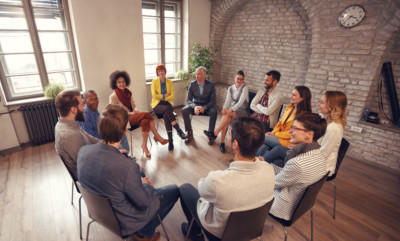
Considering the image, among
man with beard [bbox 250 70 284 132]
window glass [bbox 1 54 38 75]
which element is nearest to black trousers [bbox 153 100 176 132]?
Result: man with beard [bbox 250 70 284 132]

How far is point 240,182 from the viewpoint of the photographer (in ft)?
3.92

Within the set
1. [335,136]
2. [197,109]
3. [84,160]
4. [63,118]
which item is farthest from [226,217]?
Answer: [197,109]

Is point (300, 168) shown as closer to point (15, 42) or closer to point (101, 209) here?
point (101, 209)

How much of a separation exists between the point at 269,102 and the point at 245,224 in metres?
2.28

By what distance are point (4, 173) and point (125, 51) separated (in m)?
2.81

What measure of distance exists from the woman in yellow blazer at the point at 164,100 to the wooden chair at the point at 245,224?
234 cm

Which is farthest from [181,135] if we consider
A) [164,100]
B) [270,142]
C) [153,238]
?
[153,238]

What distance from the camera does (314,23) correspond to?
358cm

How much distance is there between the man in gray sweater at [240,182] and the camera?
1196 mm

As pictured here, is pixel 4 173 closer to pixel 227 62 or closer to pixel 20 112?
pixel 20 112

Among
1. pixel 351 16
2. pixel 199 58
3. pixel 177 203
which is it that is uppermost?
pixel 351 16

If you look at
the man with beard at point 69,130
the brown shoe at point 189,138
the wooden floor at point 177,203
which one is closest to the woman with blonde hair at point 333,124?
the wooden floor at point 177,203

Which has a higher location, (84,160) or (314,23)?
(314,23)

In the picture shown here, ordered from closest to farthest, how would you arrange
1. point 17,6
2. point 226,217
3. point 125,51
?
1. point 226,217
2. point 17,6
3. point 125,51
